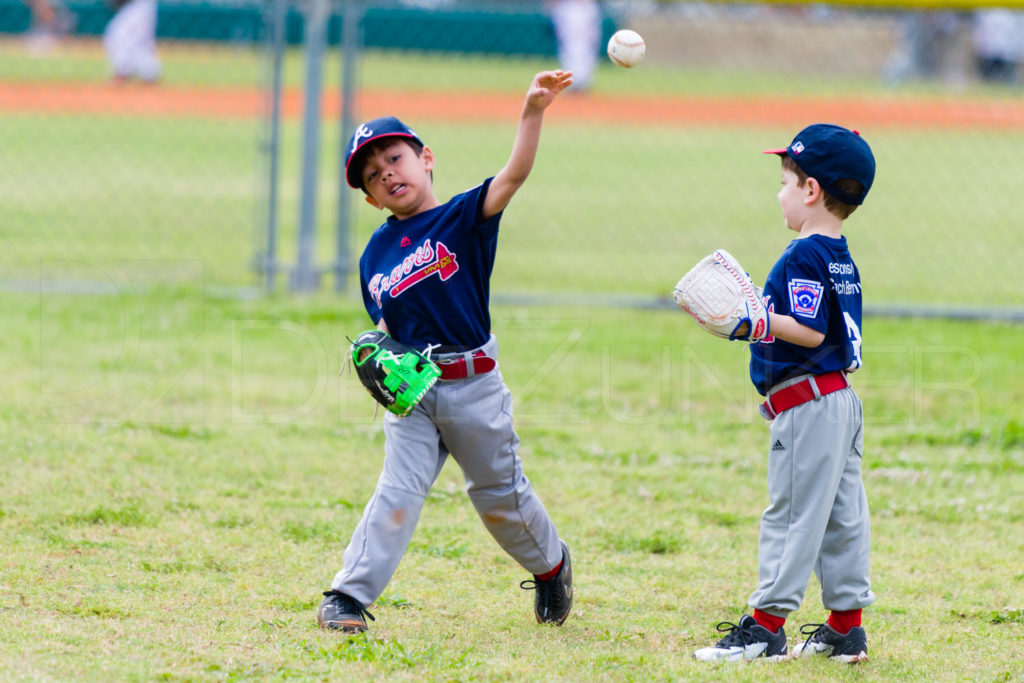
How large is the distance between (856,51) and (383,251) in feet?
53.5

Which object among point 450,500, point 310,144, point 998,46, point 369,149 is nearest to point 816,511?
point 369,149

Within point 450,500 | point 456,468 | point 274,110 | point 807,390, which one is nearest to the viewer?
point 807,390

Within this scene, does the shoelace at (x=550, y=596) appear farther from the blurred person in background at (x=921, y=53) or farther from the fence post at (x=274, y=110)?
the blurred person in background at (x=921, y=53)

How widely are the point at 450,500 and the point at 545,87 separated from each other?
2081 millimetres

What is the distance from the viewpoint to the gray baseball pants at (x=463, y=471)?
3.55m

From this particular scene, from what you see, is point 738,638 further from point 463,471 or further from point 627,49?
point 627,49

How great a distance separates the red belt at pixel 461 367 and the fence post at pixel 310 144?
4.96 metres

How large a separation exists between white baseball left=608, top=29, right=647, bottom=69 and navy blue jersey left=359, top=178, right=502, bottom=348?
610 mm

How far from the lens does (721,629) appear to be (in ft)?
12.3

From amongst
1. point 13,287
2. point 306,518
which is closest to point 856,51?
point 13,287

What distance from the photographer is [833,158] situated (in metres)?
3.45

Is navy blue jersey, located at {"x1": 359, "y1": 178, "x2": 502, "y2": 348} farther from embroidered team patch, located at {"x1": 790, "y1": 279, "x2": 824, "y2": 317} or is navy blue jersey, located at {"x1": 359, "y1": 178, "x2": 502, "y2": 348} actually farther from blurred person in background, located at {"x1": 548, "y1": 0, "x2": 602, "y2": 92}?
blurred person in background, located at {"x1": 548, "y1": 0, "x2": 602, "y2": 92}

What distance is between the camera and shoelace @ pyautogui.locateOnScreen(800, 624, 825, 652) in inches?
142

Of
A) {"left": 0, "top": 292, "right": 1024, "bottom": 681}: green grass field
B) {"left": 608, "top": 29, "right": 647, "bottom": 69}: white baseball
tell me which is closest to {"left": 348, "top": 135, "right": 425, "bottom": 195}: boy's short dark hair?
{"left": 608, "top": 29, "right": 647, "bottom": 69}: white baseball
